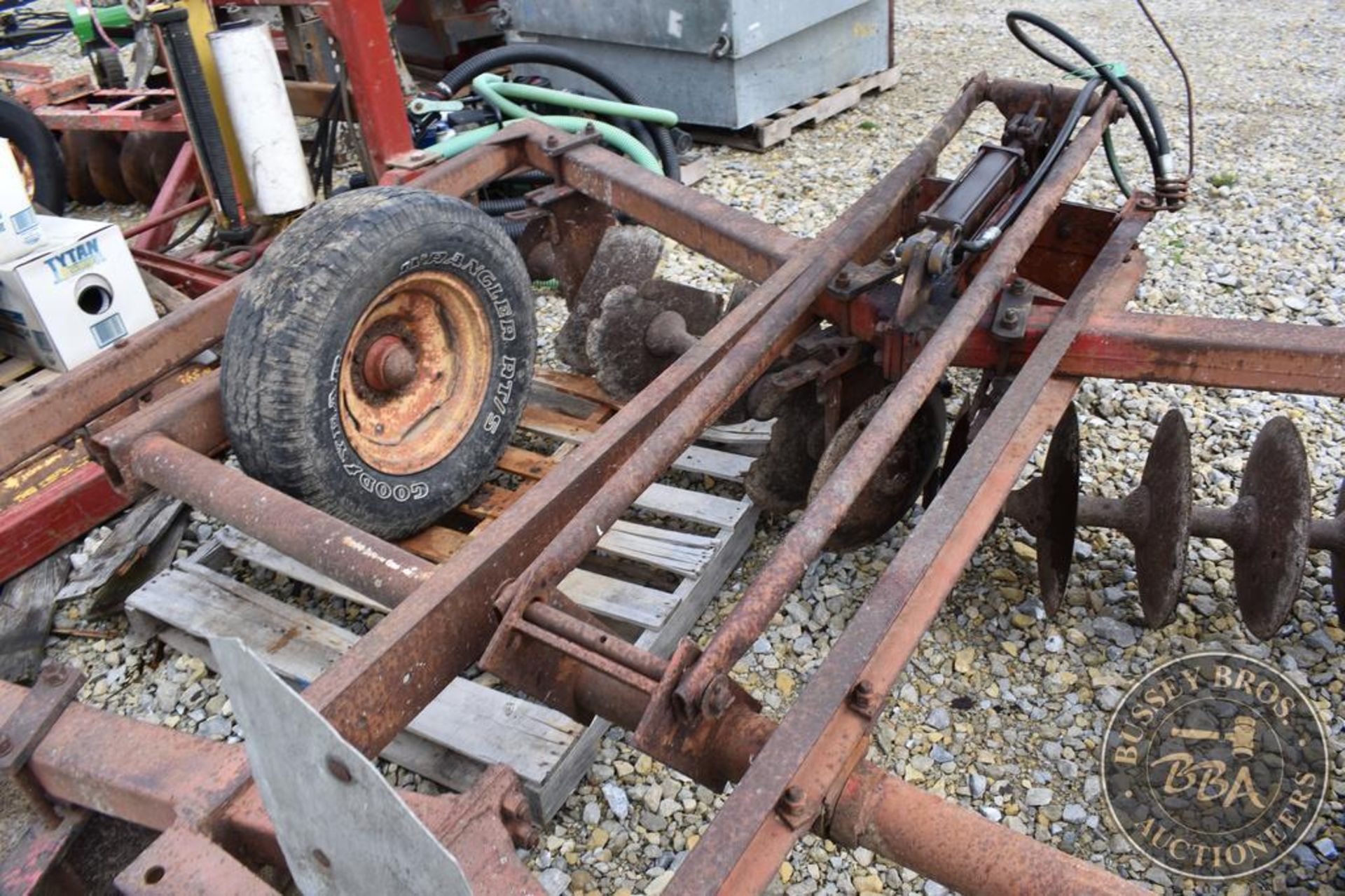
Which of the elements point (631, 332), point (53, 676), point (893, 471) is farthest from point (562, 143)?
point (53, 676)

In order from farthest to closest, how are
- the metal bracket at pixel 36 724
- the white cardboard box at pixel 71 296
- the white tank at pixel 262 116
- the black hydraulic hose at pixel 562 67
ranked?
1. the black hydraulic hose at pixel 562 67
2. the white tank at pixel 262 116
3. the white cardboard box at pixel 71 296
4. the metal bracket at pixel 36 724

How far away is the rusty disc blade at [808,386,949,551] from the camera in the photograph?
2730 mm

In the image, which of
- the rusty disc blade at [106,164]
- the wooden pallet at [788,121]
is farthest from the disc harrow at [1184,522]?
the rusty disc blade at [106,164]

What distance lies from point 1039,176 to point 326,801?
2.39 meters

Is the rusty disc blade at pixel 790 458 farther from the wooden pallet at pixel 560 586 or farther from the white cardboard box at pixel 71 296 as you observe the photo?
the white cardboard box at pixel 71 296

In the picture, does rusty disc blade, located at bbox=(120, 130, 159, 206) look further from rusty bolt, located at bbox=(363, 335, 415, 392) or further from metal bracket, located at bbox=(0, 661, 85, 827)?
metal bracket, located at bbox=(0, 661, 85, 827)

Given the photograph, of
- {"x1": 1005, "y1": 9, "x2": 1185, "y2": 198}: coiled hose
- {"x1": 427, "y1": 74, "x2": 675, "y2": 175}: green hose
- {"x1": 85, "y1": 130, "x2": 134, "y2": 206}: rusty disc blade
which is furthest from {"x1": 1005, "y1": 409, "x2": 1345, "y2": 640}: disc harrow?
{"x1": 85, "y1": 130, "x2": 134, "y2": 206}: rusty disc blade

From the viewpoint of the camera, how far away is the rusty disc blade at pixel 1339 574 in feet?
8.54

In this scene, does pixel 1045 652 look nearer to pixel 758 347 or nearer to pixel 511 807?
pixel 758 347

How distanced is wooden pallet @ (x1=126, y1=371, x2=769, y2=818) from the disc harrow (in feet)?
2.83

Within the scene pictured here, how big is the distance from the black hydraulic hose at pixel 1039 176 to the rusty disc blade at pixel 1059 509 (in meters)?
0.52

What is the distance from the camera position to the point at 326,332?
2498mm

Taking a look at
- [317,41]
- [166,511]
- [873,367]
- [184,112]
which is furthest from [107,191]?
[873,367]

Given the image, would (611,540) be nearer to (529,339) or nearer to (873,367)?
(529,339)
